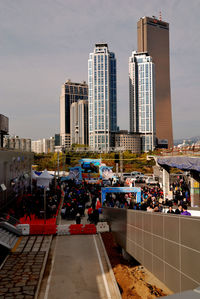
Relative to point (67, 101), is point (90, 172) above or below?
below

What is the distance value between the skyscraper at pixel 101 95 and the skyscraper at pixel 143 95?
26664 mm

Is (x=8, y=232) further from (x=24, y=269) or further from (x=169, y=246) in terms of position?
(x=169, y=246)

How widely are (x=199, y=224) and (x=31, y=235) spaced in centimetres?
1079

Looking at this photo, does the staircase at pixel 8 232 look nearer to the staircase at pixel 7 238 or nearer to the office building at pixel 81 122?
the staircase at pixel 7 238

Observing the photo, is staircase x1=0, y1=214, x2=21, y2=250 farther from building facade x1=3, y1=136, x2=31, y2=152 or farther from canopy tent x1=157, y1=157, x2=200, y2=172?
canopy tent x1=157, y1=157, x2=200, y2=172

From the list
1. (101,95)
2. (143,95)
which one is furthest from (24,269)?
(143,95)

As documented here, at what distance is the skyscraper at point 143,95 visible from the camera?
172125mm

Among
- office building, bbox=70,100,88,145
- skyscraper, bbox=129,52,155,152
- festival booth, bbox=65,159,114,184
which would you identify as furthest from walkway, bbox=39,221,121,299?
skyscraper, bbox=129,52,155,152

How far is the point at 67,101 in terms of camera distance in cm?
19388

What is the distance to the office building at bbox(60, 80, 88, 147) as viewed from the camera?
191625 millimetres

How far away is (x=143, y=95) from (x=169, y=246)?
176 m

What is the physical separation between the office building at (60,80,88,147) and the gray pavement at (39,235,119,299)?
593 feet

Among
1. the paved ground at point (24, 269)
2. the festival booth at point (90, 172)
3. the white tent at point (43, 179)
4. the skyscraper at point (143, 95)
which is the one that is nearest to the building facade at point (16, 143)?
the white tent at point (43, 179)

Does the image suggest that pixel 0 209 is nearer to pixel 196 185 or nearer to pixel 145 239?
pixel 145 239
